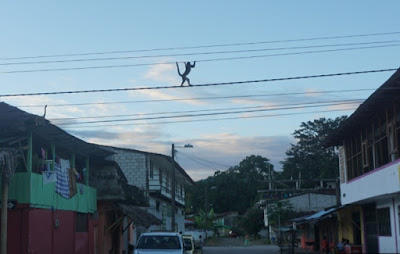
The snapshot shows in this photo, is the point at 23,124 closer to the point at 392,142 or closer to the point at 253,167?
the point at 392,142

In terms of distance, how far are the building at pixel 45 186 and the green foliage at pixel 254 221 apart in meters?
50.8

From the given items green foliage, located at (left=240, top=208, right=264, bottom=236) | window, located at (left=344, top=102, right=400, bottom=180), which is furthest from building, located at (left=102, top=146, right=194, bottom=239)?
green foliage, located at (left=240, top=208, right=264, bottom=236)

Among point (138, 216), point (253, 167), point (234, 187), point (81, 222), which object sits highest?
point (253, 167)

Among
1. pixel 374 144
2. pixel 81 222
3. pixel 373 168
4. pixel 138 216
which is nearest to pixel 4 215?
pixel 81 222

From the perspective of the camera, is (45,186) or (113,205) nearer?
(45,186)

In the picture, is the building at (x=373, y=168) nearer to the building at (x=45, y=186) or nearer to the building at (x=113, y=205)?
the building at (x=113, y=205)

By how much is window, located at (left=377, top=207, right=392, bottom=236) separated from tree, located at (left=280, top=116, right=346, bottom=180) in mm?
57663

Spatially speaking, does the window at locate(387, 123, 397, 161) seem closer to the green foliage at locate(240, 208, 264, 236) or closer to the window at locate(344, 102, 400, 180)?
the window at locate(344, 102, 400, 180)

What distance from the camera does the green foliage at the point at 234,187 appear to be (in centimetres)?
10831

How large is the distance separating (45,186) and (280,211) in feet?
123

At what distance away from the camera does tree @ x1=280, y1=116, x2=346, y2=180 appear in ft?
271

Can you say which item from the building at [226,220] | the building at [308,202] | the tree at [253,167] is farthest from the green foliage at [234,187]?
the building at [308,202]

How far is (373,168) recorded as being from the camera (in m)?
23.3

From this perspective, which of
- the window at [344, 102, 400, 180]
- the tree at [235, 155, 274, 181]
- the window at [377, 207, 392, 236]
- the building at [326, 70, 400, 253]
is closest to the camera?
the building at [326, 70, 400, 253]
